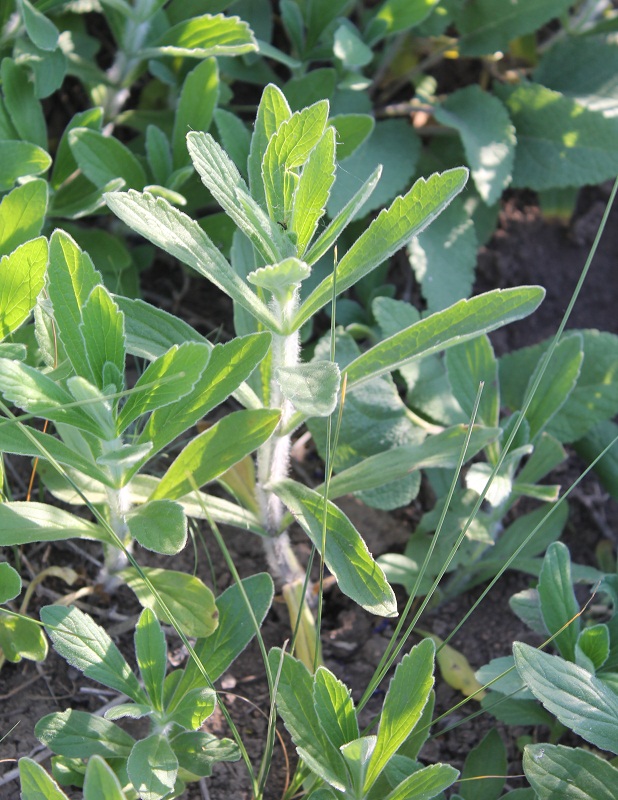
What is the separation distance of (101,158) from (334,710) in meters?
1.20

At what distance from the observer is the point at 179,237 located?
1.38 metres

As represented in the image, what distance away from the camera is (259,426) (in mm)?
1442

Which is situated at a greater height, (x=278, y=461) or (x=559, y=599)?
(x=278, y=461)

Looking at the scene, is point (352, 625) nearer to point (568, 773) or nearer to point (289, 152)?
point (568, 773)

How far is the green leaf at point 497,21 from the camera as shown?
238cm

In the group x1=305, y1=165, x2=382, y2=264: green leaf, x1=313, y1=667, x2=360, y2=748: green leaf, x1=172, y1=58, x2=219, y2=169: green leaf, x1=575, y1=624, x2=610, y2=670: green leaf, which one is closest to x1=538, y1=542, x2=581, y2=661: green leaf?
x1=575, y1=624, x2=610, y2=670: green leaf

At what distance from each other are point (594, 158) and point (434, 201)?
1.13 metres

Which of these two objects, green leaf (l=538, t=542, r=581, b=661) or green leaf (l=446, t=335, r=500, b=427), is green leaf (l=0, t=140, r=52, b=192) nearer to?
green leaf (l=446, t=335, r=500, b=427)

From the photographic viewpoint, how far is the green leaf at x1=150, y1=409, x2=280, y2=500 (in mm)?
1440

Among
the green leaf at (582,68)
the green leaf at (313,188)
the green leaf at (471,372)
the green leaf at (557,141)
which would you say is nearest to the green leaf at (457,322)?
the green leaf at (313,188)

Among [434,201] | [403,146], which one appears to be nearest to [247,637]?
[434,201]

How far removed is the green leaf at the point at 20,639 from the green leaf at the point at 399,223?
66 centimetres

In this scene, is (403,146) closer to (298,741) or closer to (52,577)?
(52,577)

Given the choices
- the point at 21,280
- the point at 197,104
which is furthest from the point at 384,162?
the point at 21,280
